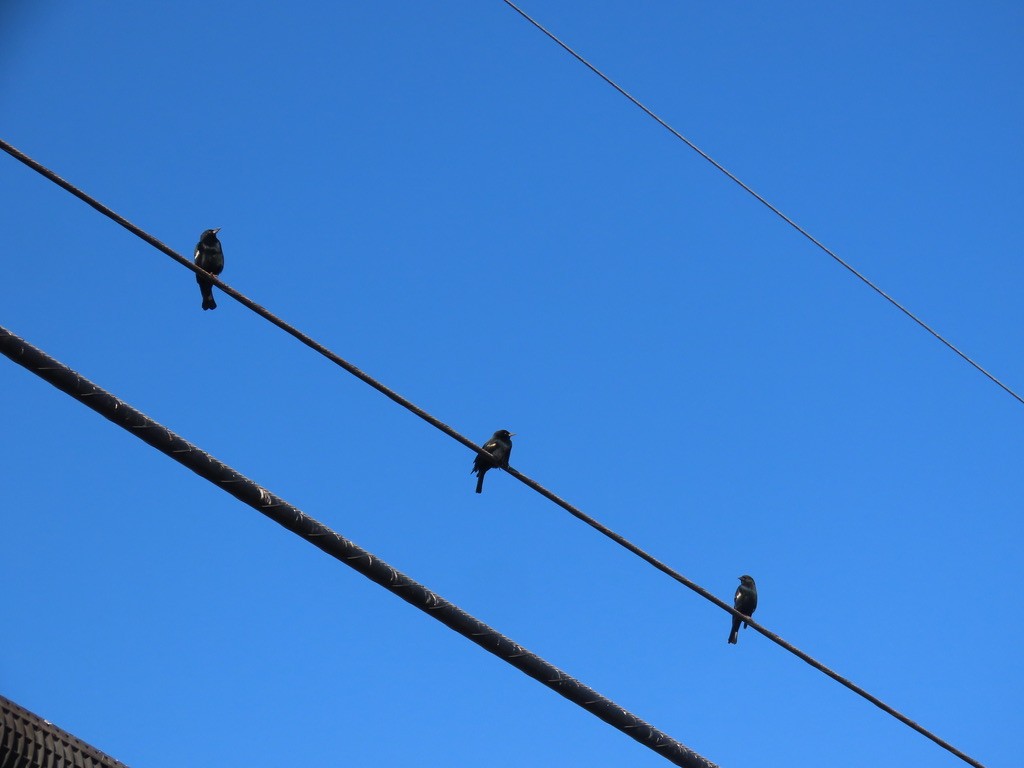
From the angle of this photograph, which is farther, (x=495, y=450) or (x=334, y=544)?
(x=495, y=450)

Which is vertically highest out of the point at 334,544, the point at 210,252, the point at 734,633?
the point at 210,252

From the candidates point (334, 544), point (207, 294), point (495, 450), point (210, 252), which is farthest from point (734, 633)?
point (334, 544)

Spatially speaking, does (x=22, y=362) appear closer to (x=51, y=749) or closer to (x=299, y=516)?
(x=299, y=516)

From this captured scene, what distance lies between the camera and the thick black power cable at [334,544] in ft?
15.4

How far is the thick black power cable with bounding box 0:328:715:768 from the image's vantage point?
4.69 m

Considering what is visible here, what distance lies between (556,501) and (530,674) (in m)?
1.22

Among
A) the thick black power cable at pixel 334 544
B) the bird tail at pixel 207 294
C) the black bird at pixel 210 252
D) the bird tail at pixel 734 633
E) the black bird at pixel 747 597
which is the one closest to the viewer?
the thick black power cable at pixel 334 544

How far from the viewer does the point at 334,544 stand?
197 inches

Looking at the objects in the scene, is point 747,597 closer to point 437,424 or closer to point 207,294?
point 207,294

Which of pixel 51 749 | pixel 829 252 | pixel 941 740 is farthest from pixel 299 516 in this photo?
pixel 51 749

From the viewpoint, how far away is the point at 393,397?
6.04 meters

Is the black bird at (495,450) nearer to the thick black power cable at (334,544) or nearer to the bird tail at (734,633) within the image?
the bird tail at (734,633)

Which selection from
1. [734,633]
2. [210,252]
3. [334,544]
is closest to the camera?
[334,544]

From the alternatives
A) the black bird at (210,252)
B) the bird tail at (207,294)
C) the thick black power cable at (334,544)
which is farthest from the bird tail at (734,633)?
the thick black power cable at (334,544)
